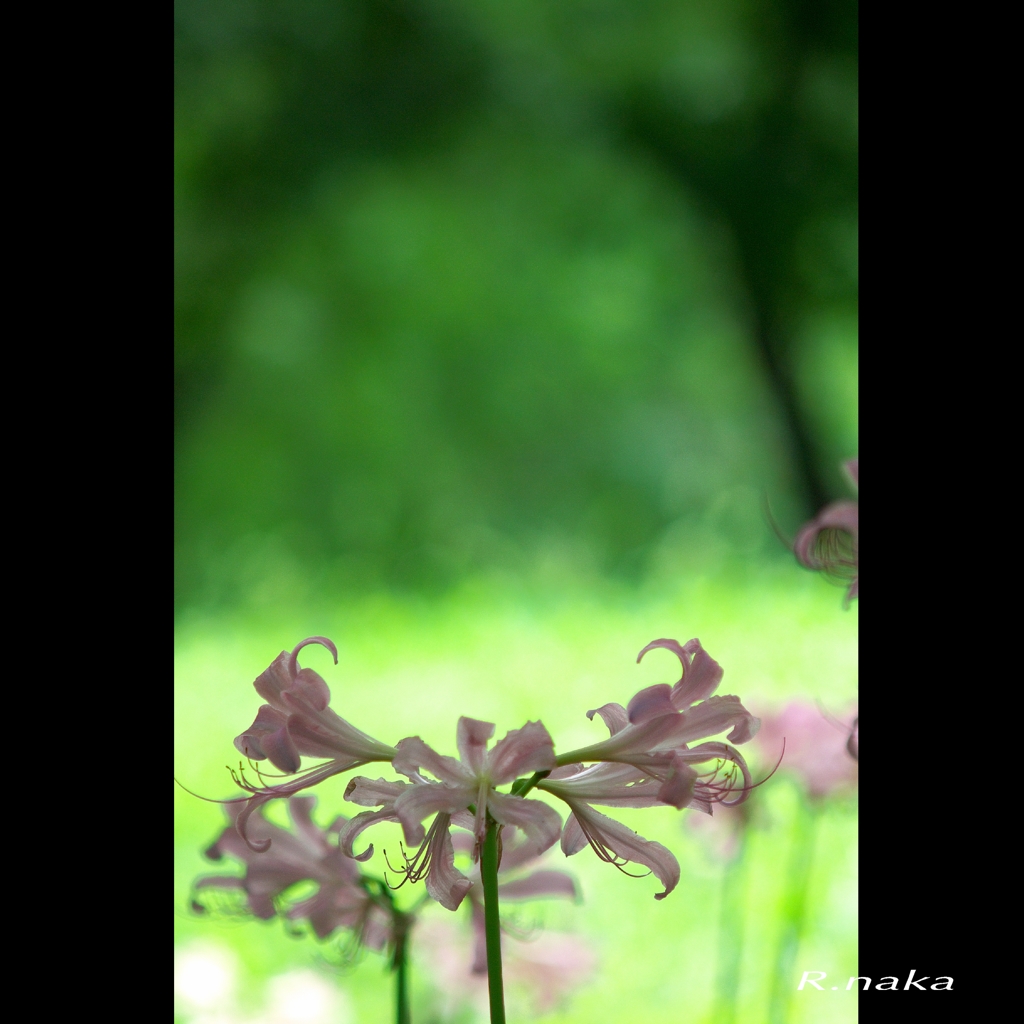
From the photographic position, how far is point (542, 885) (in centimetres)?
56

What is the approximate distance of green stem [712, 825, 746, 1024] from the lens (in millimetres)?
862

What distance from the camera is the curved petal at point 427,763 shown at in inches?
14.7

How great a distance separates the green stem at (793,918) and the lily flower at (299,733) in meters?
0.50

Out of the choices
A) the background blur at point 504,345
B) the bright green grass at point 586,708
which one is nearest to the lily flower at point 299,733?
the bright green grass at point 586,708

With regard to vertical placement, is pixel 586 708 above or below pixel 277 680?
above

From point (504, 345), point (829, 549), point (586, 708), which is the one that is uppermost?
point (504, 345)

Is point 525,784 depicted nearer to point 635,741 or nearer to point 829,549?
point 635,741

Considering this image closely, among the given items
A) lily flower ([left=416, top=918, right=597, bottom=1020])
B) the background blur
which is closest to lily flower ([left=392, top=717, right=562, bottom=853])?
lily flower ([left=416, top=918, right=597, bottom=1020])

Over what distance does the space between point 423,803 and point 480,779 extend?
0.8 inches

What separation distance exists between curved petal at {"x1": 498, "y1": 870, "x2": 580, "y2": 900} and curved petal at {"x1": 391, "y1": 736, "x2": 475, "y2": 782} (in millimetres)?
202

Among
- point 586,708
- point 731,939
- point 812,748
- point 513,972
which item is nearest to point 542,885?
point 513,972
